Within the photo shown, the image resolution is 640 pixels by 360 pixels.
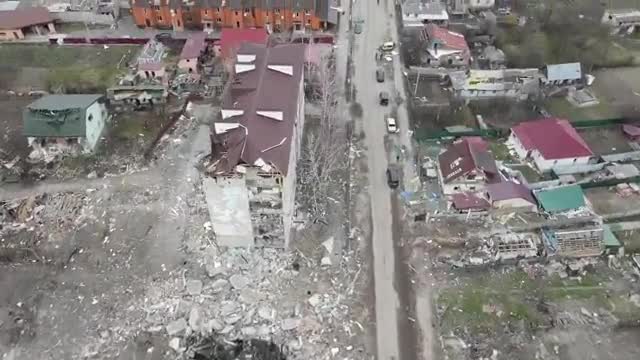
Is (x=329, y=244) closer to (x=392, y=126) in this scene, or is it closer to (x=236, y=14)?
(x=392, y=126)

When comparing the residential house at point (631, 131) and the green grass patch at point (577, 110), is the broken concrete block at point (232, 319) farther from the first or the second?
the residential house at point (631, 131)

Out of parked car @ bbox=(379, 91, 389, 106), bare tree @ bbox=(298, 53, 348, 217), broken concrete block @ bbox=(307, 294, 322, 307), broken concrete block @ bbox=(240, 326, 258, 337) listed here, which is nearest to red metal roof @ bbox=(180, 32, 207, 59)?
bare tree @ bbox=(298, 53, 348, 217)

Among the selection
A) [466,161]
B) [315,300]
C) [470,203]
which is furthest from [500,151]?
[315,300]

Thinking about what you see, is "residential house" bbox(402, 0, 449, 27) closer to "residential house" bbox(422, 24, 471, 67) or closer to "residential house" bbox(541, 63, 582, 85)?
"residential house" bbox(422, 24, 471, 67)

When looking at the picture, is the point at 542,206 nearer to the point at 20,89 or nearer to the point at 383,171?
the point at 383,171

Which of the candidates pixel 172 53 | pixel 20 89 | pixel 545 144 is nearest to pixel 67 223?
pixel 20 89
